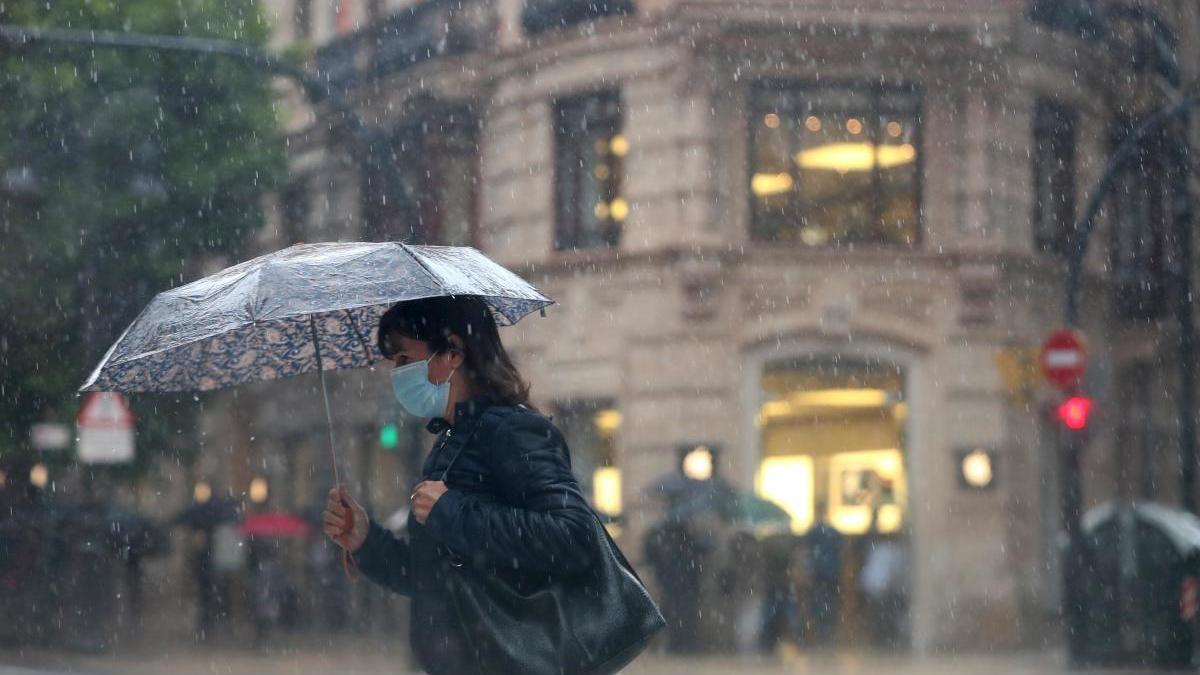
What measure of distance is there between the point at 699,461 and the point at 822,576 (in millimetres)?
1858

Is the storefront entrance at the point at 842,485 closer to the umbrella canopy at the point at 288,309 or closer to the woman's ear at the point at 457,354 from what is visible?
the umbrella canopy at the point at 288,309

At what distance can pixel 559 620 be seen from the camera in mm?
3479

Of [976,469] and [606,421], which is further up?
[606,421]

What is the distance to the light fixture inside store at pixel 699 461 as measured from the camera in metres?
20.0

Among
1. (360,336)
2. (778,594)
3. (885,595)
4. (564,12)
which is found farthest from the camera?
(564,12)

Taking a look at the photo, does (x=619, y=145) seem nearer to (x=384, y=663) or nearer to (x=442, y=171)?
(x=442, y=171)

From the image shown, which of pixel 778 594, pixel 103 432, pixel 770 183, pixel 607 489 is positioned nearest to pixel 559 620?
pixel 778 594

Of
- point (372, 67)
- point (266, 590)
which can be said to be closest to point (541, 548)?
point (266, 590)

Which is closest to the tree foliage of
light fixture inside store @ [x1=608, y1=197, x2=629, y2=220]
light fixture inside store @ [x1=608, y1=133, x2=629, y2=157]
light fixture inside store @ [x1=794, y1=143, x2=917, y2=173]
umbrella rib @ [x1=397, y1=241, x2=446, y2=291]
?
light fixture inside store @ [x1=608, y1=133, x2=629, y2=157]

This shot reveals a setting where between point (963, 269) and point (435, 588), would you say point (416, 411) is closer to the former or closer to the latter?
point (435, 588)

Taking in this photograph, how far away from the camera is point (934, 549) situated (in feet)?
65.5

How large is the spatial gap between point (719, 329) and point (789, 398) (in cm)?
127

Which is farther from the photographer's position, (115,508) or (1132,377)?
(1132,377)

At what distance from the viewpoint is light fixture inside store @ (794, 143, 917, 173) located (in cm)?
2053
